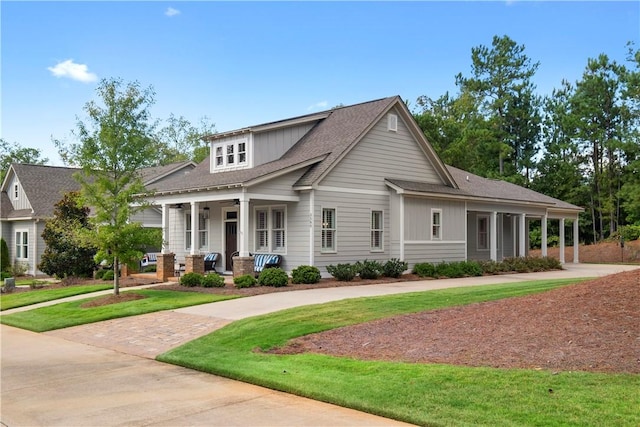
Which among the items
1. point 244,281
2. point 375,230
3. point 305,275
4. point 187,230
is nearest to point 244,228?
point 244,281

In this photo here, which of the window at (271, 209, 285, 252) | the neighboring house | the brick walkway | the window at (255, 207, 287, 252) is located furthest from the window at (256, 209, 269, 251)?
the neighboring house

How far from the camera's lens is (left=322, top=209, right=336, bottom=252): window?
21.7 m

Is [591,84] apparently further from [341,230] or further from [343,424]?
[343,424]

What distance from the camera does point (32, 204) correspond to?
3156 centimetres

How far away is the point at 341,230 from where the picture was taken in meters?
22.1

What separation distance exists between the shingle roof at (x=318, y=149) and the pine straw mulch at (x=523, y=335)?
10.4 m

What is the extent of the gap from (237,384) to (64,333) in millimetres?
6887

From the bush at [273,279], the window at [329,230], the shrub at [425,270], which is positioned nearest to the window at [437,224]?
the shrub at [425,270]

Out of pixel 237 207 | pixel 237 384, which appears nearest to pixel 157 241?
pixel 237 207

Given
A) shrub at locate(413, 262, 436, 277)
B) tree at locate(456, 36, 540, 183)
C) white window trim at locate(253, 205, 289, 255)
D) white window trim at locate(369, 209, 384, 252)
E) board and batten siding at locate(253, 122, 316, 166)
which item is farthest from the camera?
tree at locate(456, 36, 540, 183)

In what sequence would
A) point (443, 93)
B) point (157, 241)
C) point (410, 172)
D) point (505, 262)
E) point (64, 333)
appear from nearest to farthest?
point (64, 333)
point (157, 241)
point (410, 172)
point (505, 262)
point (443, 93)

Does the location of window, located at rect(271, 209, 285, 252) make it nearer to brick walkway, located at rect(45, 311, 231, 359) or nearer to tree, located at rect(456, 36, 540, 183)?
brick walkway, located at rect(45, 311, 231, 359)

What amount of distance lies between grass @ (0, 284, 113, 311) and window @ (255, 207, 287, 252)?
5658 millimetres

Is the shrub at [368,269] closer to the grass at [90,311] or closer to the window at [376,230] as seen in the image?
the window at [376,230]
